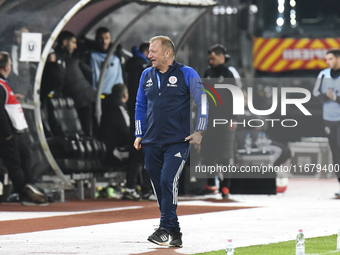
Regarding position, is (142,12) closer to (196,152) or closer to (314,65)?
(196,152)

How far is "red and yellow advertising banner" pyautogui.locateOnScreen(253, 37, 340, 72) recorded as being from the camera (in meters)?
21.0

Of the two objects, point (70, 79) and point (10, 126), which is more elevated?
point (70, 79)

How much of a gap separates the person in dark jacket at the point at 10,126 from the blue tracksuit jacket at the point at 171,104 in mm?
3817

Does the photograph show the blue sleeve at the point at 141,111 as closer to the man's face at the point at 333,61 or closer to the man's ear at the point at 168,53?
the man's ear at the point at 168,53

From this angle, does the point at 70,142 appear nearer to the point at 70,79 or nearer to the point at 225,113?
the point at 70,79

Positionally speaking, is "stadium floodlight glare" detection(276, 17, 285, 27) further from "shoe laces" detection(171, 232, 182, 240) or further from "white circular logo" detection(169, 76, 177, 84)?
"shoe laces" detection(171, 232, 182, 240)

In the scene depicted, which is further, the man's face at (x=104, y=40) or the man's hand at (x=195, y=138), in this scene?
the man's face at (x=104, y=40)

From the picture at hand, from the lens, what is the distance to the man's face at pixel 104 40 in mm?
13212

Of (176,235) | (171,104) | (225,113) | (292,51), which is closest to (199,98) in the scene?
(171,104)

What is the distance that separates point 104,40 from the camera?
522 inches

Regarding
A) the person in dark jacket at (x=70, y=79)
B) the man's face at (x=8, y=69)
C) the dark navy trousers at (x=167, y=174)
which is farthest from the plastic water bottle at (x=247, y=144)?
the dark navy trousers at (x=167, y=174)

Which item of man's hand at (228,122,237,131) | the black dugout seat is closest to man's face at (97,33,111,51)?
the black dugout seat

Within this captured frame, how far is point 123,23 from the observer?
1375 cm

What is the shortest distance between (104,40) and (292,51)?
9.10 m
